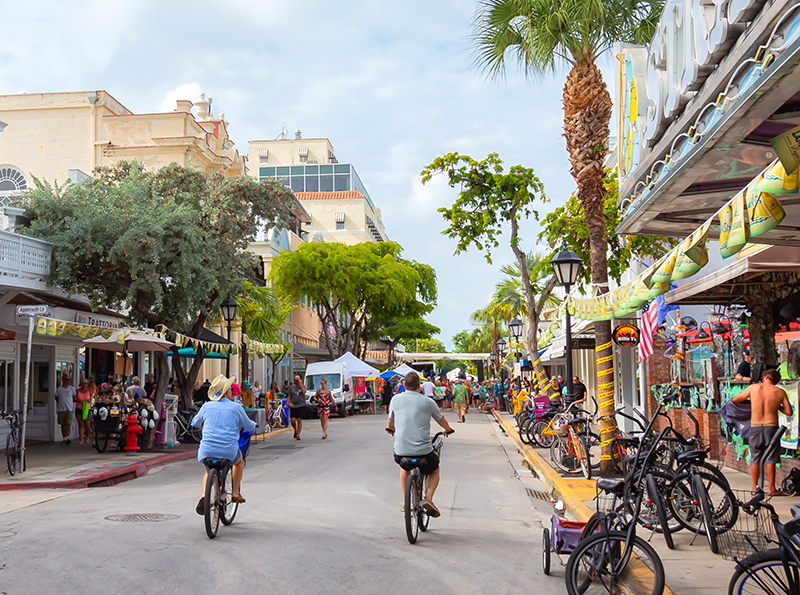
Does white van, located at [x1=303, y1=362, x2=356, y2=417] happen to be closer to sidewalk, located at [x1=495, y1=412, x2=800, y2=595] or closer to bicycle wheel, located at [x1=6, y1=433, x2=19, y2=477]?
bicycle wheel, located at [x1=6, y1=433, x2=19, y2=477]

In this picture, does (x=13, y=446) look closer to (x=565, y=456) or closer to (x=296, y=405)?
(x=296, y=405)

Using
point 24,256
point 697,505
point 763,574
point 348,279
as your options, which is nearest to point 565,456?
point 697,505

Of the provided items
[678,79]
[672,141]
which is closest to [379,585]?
[672,141]

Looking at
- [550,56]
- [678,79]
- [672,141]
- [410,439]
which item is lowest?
[410,439]

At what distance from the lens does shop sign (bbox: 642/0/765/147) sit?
6.59m

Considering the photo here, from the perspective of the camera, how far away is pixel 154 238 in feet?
58.7

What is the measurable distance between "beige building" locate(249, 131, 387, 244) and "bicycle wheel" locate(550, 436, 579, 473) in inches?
2488

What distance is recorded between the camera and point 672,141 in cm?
798

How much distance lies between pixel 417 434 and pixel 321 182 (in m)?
76.0

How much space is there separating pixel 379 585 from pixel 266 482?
7.17 meters

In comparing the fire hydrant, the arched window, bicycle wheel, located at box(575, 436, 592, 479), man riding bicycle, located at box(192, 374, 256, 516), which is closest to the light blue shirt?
man riding bicycle, located at box(192, 374, 256, 516)

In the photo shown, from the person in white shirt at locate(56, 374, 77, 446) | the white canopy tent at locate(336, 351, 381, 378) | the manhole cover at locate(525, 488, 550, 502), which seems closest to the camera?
the manhole cover at locate(525, 488, 550, 502)

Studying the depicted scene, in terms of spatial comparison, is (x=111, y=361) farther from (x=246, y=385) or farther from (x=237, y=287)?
(x=237, y=287)

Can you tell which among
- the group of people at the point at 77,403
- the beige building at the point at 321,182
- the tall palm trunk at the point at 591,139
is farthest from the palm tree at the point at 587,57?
the beige building at the point at 321,182
